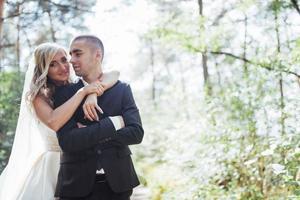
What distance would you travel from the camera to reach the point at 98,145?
2318 millimetres

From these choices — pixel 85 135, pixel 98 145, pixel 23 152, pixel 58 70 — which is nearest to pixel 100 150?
pixel 98 145

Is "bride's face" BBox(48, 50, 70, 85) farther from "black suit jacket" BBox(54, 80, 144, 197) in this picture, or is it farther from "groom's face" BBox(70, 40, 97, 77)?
"black suit jacket" BBox(54, 80, 144, 197)

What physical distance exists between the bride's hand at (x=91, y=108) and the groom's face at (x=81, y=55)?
8.6 inches

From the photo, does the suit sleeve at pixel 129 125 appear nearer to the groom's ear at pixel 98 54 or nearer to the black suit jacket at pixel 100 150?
the black suit jacket at pixel 100 150

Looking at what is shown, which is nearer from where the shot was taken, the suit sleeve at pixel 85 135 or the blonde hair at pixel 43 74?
the suit sleeve at pixel 85 135

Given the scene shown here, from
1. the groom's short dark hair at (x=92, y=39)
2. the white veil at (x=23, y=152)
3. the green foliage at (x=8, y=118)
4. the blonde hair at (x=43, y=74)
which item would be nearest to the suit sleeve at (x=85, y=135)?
the blonde hair at (x=43, y=74)

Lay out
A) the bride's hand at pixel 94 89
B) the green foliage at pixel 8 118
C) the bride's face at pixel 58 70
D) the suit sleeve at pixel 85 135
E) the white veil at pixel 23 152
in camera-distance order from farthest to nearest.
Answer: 1. the green foliage at pixel 8 118
2. the white veil at pixel 23 152
3. the bride's face at pixel 58 70
4. the bride's hand at pixel 94 89
5. the suit sleeve at pixel 85 135

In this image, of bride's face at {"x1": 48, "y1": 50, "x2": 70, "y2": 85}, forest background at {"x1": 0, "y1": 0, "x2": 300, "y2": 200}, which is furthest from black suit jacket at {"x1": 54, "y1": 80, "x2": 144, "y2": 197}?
forest background at {"x1": 0, "y1": 0, "x2": 300, "y2": 200}

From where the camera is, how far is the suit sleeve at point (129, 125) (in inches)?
90.7

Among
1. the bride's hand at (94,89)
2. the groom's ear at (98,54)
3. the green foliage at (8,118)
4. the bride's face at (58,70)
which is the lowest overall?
the green foliage at (8,118)

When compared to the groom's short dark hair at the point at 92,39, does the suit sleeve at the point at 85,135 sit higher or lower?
lower

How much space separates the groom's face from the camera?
2.42 meters

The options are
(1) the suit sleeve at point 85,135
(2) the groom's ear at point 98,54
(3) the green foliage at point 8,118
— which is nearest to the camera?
(1) the suit sleeve at point 85,135

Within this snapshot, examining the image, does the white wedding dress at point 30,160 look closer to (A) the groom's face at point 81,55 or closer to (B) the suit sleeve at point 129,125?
(A) the groom's face at point 81,55
